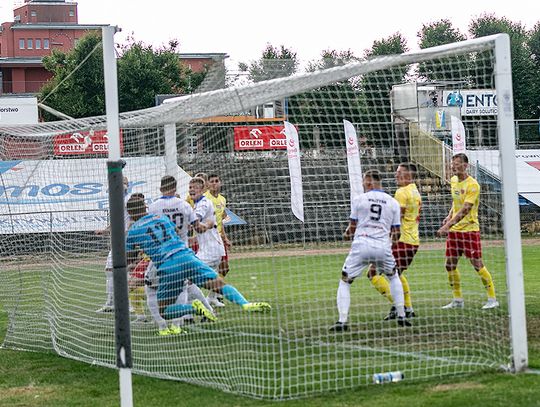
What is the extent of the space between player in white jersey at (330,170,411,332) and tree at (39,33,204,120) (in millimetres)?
40535

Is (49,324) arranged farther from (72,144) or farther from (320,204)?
(320,204)

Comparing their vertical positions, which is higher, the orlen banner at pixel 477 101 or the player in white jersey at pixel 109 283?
the orlen banner at pixel 477 101

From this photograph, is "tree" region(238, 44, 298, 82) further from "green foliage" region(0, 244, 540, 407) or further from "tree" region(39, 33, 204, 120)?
"tree" region(39, 33, 204, 120)

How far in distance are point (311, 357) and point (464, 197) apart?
421 cm

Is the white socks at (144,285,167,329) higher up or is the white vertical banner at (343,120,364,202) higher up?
the white vertical banner at (343,120,364,202)

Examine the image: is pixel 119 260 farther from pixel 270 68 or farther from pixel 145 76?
pixel 145 76

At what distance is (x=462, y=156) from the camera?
1259cm

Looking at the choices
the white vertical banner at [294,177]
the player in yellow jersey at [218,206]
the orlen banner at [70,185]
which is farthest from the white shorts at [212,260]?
the white vertical banner at [294,177]

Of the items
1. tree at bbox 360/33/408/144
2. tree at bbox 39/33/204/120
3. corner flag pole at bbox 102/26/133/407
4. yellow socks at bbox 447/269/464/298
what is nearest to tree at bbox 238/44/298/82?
tree at bbox 360/33/408/144

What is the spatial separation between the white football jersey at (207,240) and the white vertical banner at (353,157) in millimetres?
2035

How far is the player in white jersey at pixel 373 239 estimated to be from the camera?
11.5 meters

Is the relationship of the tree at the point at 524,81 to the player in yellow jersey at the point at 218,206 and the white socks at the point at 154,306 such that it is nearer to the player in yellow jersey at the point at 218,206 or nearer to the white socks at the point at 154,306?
the player in yellow jersey at the point at 218,206

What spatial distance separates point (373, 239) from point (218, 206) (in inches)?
173

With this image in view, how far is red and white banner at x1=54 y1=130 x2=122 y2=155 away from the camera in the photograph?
41.6 feet
